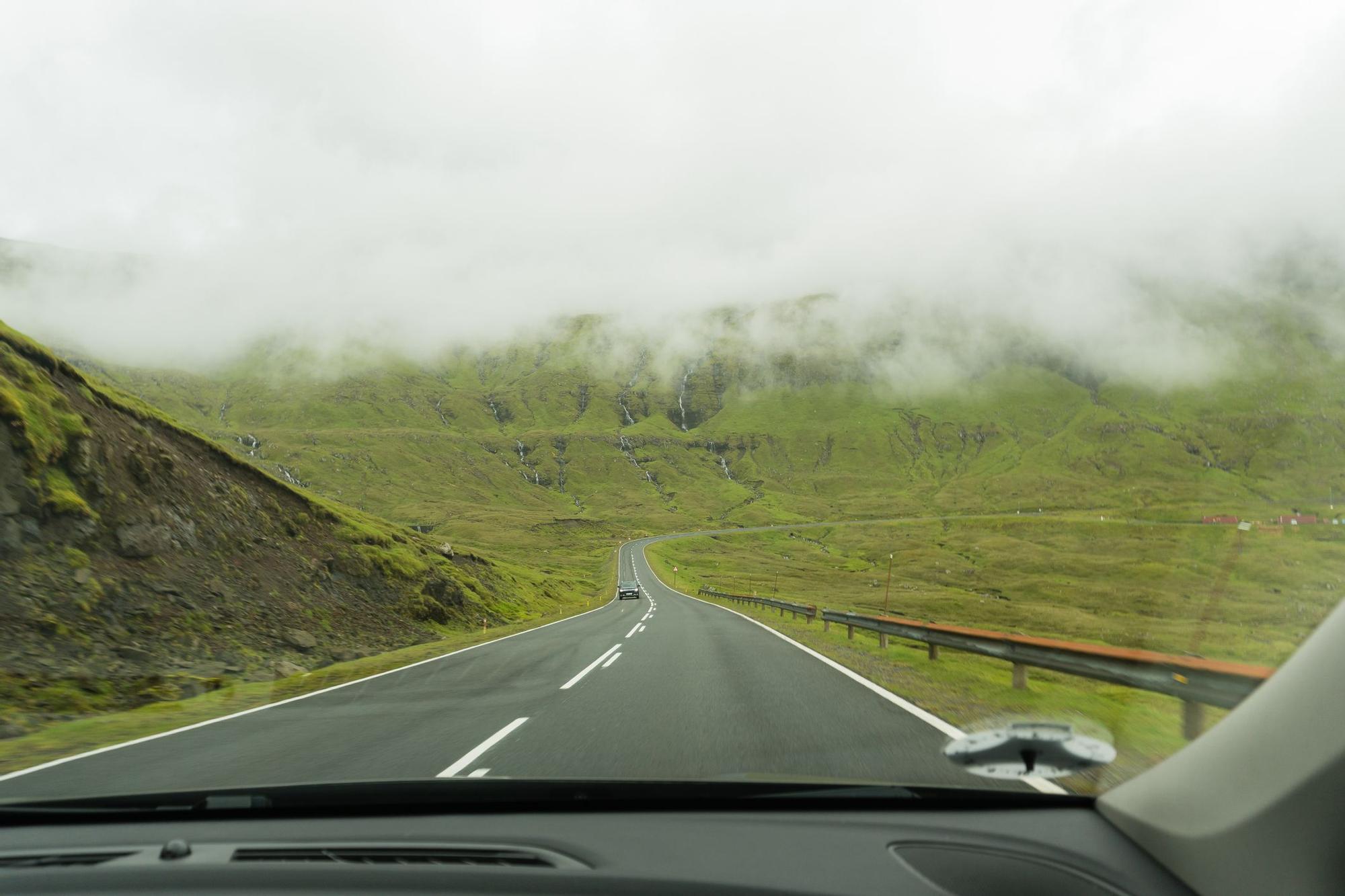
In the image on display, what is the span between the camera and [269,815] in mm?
3752

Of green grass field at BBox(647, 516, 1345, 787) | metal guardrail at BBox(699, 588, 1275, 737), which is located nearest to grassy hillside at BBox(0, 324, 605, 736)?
green grass field at BBox(647, 516, 1345, 787)

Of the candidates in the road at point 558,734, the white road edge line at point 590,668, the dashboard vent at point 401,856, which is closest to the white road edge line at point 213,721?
the road at point 558,734

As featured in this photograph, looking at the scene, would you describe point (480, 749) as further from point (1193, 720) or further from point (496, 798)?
point (1193, 720)

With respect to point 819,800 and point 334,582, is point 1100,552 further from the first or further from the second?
point 819,800

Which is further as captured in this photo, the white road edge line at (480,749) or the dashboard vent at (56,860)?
the white road edge line at (480,749)

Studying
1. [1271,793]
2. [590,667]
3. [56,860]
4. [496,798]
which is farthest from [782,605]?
[1271,793]

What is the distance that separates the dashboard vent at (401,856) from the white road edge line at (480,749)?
208 centimetres

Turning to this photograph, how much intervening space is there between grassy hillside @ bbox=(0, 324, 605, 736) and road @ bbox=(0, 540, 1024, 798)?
155 inches

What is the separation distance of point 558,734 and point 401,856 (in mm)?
4731

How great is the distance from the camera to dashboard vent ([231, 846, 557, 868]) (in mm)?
3014

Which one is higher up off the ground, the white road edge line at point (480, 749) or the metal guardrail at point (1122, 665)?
the metal guardrail at point (1122, 665)

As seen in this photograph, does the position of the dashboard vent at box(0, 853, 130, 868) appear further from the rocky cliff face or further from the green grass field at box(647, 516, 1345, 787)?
the rocky cliff face

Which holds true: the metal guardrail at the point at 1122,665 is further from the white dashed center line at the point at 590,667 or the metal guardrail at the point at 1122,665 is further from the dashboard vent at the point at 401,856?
the white dashed center line at the point at 590,667

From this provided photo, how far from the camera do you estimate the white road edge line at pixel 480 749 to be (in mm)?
6109
